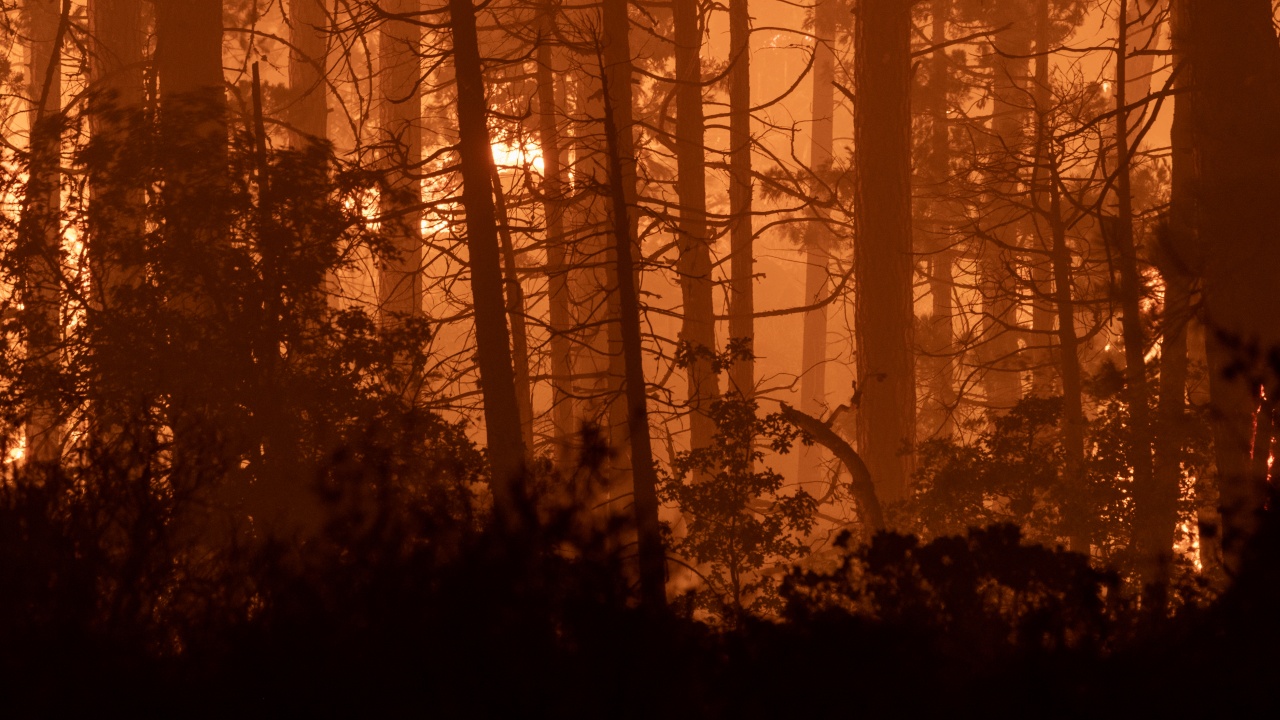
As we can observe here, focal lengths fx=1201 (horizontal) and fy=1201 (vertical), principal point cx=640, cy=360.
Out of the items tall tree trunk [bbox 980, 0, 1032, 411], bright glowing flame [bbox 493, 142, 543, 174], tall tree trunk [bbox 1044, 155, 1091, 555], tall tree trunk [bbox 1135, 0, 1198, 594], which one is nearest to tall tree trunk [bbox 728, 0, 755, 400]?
bright glowing flame [bbox 493, 142, 543, 174]

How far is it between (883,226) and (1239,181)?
4.37 meters

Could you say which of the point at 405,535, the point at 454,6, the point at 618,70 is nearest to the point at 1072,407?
the point at 618,70

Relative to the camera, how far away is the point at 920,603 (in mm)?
4652

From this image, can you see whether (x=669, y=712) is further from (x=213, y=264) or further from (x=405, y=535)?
(x=213, y=264)

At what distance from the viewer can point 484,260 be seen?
31.8 feet

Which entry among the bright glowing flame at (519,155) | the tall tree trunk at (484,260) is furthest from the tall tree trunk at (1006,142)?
the tall tree trunk at (484,260)

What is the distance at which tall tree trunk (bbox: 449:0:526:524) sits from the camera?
382 inches

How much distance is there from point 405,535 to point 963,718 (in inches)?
90.9

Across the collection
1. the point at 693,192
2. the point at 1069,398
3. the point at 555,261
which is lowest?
the point at 1069,398

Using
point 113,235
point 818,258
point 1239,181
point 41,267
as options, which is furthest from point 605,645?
point 818,258

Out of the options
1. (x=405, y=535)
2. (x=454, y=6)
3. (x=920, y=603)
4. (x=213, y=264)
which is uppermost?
(x=454, y=6)

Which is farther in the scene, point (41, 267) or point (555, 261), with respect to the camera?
point (555, 261)

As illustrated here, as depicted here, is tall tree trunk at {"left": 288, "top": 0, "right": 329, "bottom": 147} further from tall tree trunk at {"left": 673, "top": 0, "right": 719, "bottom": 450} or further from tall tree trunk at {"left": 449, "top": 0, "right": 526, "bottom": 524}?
tall tree trunk at {"left": 449, "top": 0, "right": 526, "bottom": 524}

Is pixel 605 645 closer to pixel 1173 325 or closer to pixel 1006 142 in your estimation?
pixel 1173 325
